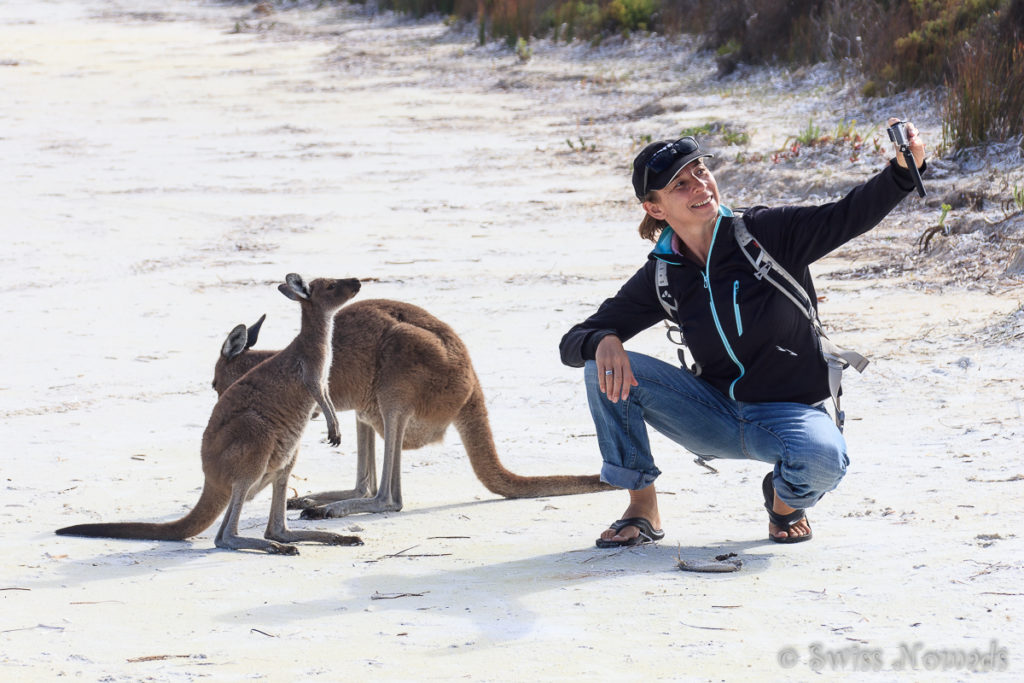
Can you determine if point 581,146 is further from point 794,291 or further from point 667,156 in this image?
point 794,291

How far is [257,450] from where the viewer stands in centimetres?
405

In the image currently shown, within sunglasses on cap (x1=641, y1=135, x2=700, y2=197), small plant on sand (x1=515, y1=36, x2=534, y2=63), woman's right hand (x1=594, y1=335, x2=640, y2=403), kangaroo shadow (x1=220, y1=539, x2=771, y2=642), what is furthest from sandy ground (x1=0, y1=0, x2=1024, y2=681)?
small plant on sand (x1=515, y1=36, x2=534, y2=63)

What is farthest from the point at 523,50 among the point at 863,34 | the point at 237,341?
the point at 237,341

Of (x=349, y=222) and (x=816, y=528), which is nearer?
(x=816, y=528)

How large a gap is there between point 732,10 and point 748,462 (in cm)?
1139

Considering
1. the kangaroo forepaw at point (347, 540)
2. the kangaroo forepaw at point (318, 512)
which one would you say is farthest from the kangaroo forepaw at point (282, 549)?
the kangaroo forepaw at point (318, 512)

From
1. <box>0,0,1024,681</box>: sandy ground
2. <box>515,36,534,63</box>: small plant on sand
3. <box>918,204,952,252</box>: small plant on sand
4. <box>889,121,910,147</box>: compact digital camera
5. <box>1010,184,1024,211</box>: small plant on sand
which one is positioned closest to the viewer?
<box>0,0,1024,681</box>: sandy ground

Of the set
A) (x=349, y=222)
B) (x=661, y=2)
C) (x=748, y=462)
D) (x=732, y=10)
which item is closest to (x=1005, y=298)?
(x=748, y=462)

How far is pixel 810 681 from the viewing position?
285cm

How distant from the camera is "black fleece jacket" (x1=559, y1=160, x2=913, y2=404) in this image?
11.8 feet

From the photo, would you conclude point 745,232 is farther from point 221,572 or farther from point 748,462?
point 221,572

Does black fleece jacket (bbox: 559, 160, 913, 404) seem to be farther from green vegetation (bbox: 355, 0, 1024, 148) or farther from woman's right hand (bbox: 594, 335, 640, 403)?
green vegetation (bbox: 355, 0, 1024, 148)

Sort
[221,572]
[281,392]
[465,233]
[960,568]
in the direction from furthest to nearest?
[465,233]
[281,392]
[221,572]
[960,568]

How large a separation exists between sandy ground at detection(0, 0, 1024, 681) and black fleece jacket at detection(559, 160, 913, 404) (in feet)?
1.58
